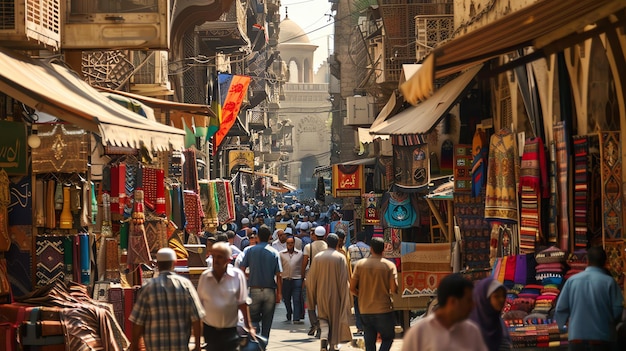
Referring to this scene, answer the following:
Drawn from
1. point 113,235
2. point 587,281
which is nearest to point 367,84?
point 113,235

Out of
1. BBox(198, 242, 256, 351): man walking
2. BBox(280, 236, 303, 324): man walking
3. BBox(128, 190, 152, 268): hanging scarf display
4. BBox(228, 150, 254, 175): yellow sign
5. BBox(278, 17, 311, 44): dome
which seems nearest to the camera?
BBox(198, 242, 256, 351): man walking

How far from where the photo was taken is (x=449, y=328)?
Answer: 5.56 m

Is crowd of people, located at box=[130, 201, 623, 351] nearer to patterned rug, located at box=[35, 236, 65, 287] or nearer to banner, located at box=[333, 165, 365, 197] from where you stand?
patterned rug, located at box=[35, 236, 65, 287]

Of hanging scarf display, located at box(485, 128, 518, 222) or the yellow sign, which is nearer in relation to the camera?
Answer: hanging scarf display, located at box(485, 128, 518, 222)

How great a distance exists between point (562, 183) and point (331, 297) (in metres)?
3.52

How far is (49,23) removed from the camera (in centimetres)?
1107

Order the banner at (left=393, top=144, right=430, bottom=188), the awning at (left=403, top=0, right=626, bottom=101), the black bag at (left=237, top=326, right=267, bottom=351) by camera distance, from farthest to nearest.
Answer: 1. the banner at (left=393, top=144, right=430, bottom=188)
2. the black bag at (left=237, top=326, right=267, bottom=351)
3. the awning at (left=403, top=0, right=626, bottom=101)

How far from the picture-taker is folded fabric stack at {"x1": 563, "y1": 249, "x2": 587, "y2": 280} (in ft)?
31.8

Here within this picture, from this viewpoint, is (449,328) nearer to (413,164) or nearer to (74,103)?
(74,103)

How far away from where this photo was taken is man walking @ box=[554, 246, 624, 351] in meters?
7.99

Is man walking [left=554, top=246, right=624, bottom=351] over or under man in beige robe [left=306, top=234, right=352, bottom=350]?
over

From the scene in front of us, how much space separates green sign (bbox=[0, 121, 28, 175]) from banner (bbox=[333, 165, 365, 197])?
16219 mm

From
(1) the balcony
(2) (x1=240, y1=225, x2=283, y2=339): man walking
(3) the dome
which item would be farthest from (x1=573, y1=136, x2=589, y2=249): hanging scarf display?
(3) the dome

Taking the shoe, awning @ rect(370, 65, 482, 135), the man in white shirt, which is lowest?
the shoe
